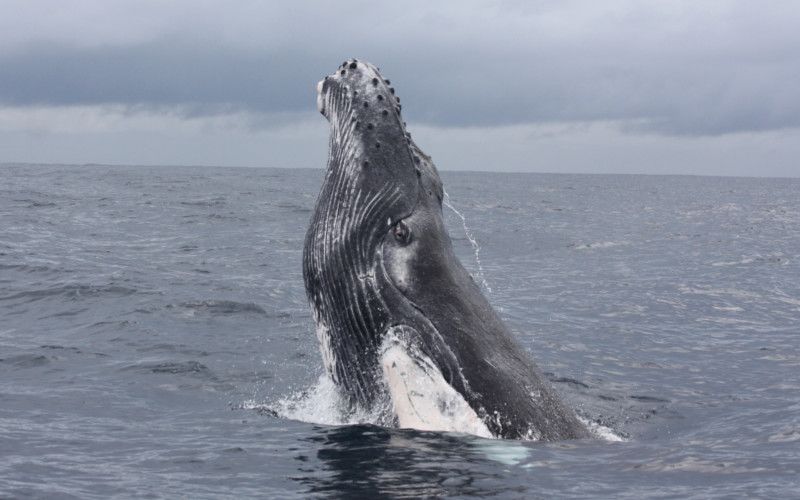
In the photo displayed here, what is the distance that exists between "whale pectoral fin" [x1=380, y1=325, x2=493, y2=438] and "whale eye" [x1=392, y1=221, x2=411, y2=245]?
601 mm

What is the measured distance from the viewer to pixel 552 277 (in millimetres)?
21922

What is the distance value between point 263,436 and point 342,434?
3.31 ft

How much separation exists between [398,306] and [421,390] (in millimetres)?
591

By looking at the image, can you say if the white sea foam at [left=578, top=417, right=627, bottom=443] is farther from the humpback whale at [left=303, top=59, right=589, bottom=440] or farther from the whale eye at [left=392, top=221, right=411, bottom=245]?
the whale eye at [left=392, top=221, right=411, bottom=245]

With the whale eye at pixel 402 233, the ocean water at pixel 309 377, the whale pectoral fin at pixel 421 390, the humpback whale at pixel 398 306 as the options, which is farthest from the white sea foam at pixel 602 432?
the whale eye at pixel 402 233

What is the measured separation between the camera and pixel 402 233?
21.1 feet

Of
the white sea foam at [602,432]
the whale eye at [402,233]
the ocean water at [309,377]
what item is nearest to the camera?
the ocean water at [309,377]

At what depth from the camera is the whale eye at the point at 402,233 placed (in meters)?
6.42

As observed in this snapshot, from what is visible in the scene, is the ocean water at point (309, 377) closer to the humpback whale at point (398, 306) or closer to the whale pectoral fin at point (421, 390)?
the whale pectoral fin at point (421, 390)

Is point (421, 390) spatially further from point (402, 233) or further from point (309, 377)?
point (309, 377)

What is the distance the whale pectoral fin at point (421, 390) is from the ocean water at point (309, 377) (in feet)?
0.32

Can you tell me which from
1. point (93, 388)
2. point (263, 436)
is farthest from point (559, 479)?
point (93, 388)

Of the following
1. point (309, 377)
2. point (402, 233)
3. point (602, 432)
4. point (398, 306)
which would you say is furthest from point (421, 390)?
point (309, 377)

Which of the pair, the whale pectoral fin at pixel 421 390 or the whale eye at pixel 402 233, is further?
the whale eye at pixel 402 233
